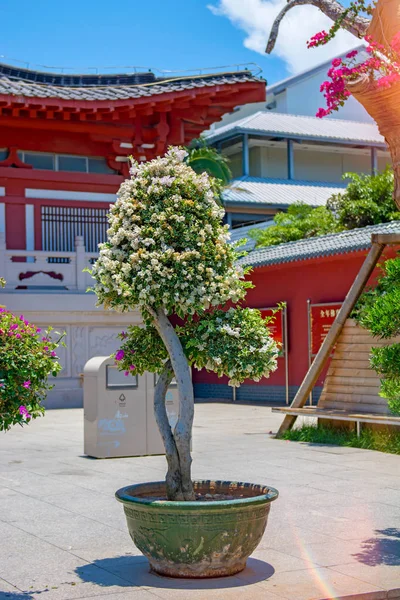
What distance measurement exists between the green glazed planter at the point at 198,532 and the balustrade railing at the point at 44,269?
50.4 feet

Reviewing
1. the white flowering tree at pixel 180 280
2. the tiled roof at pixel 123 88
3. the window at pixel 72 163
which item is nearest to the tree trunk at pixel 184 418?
the white flowering tree at pixel 180 280

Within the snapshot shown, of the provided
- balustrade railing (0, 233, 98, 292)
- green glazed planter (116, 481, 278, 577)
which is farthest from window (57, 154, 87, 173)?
green glazed planter (116, 481, 278, 577)

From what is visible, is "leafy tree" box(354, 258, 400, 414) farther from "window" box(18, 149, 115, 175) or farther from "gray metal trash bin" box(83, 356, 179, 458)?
"window" box(18, 149, 115, 175)

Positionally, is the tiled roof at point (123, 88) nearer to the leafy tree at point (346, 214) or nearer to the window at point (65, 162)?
the window at point (65, 162)

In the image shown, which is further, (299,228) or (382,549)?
(299,228)

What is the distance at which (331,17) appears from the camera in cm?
786

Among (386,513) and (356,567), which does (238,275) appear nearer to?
(356,567)

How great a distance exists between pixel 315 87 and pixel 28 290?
3559cm

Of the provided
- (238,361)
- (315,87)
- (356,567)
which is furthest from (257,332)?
(315,87)

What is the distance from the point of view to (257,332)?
684 centimetres

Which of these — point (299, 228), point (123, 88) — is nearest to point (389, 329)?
point (123, 88)

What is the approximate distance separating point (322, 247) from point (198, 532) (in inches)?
568

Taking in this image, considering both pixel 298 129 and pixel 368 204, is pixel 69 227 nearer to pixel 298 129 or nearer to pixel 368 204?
pixel 368 204

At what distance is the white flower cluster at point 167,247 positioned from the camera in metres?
6.64
